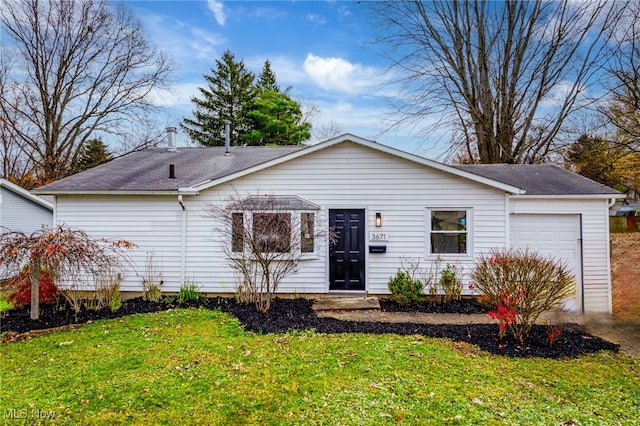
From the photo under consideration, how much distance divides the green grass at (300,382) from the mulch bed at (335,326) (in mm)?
347

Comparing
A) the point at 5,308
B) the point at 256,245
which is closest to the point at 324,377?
the point at 256,245

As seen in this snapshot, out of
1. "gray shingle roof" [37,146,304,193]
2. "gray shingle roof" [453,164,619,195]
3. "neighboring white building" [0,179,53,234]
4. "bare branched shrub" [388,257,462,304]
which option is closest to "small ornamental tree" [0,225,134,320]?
"gray shingle roof" [37,146,304,193]

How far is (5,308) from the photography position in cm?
809

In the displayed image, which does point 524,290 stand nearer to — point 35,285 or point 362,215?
point 362,215

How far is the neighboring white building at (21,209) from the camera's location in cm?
1417

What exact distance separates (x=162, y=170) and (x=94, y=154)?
53.3 feet

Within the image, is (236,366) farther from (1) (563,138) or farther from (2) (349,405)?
(1) (563,138)

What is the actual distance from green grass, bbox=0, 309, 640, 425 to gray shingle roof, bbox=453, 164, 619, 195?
465 centimetres

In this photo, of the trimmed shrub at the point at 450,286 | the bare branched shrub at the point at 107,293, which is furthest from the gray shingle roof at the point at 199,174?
the trimmed shrub at the point at 450,286

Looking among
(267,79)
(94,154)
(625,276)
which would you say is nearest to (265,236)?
(625,276)

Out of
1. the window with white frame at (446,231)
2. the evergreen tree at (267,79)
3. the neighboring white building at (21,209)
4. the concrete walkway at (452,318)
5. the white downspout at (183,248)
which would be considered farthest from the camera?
the evergreen tree at (267,79)

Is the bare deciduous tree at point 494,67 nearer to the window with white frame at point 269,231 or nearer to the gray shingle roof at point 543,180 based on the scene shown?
the gray shingle roof at point 543,180

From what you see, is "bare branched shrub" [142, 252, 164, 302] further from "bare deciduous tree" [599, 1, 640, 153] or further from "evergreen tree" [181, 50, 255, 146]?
"evergreen tree" [181, 50, 255, 146]

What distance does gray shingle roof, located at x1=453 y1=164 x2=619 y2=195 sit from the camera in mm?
8453
